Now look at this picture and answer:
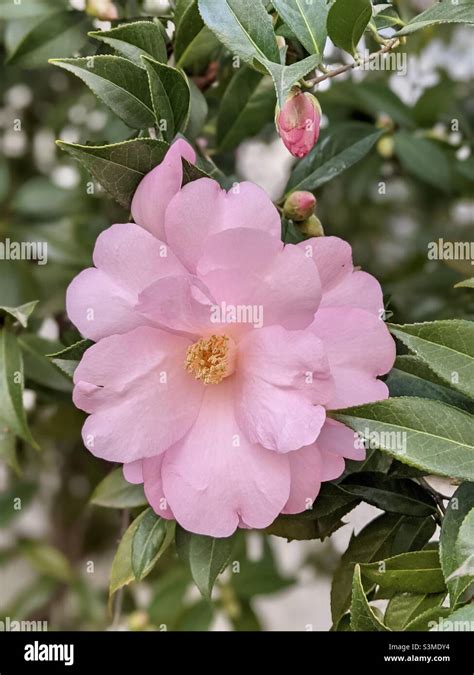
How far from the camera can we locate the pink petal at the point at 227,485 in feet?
1.70

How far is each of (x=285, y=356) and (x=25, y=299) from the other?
72 centimetres

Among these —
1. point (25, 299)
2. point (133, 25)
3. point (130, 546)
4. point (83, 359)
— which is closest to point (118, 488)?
point (130, 546)

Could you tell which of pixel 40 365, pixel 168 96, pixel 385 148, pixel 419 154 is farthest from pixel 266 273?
pixel 385 148

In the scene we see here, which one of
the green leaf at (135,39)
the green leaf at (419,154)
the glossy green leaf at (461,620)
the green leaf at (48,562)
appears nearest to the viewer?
the glossy green leaf at (461,620)

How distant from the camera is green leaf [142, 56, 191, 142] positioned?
55 centimetres

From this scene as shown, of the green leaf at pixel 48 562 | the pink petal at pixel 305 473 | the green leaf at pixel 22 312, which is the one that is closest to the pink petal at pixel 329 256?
the pink petal at pixel 305 473

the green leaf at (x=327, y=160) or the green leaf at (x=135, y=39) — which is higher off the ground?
the green leaf at (x=135, y=39)

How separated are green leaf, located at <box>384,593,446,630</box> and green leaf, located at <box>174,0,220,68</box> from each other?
1.42 ft

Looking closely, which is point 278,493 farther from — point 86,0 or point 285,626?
point 285,626

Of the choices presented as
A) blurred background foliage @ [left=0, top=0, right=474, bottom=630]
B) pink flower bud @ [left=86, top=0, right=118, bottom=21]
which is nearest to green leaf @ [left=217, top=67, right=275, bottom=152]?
blurred background foliage @ [left=0, top=0, right=474, bottom=630]

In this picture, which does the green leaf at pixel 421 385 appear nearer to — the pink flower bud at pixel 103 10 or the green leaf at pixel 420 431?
the green leaf at pixel 420 431

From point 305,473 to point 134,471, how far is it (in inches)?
4.4

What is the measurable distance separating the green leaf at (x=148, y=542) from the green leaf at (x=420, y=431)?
18 centimetres
